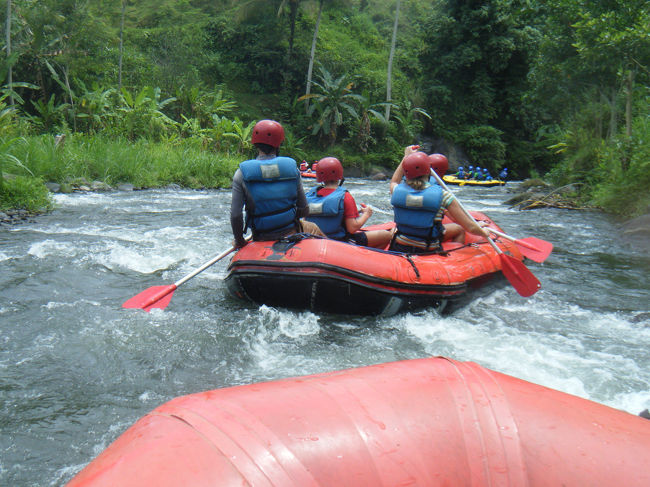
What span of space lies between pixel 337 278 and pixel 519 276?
1740mm

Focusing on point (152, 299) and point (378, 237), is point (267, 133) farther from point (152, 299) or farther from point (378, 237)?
point (378, 237)

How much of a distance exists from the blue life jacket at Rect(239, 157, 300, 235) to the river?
0.74 m

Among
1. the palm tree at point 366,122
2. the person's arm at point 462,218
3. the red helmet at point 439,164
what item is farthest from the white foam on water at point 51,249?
the palm tree at point 366,122

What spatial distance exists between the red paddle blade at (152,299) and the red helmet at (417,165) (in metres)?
2.22

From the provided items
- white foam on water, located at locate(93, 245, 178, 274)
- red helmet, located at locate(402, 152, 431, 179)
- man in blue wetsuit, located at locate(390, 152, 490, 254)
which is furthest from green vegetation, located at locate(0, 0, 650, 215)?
red helmet, located at locate(402, 152, 431, 179)

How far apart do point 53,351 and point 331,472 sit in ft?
9.75

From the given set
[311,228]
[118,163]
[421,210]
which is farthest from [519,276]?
[118,163]

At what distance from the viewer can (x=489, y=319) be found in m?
4.71

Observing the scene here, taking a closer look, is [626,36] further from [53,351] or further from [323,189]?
[53,351]

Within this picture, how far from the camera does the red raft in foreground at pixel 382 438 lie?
1.08m

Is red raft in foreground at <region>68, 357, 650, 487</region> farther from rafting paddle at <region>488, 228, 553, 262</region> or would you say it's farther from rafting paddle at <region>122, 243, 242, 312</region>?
rafting paddle at <region>488, 228, 553, 262</region>

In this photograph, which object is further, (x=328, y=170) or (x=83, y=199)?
(x=83, y=199)

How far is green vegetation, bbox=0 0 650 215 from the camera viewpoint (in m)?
11.1

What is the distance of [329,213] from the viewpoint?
5043 mm
